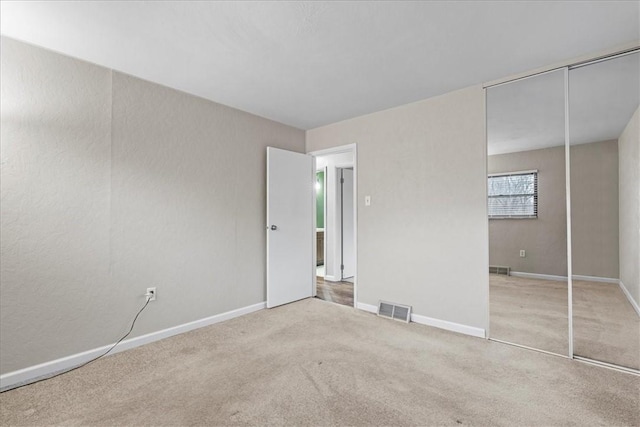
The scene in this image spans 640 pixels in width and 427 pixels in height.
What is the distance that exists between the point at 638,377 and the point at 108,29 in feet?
13.9

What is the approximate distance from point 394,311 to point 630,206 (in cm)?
214

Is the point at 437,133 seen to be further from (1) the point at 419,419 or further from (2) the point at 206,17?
(1) the point at 419,419

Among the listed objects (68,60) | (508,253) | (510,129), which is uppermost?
(68,60)

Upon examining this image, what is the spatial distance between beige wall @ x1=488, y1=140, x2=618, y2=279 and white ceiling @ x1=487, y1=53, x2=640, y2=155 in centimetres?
10

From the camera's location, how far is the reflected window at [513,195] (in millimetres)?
2547

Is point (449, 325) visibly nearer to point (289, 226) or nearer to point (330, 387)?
point (330, 387)

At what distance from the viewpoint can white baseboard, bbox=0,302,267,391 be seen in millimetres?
1984

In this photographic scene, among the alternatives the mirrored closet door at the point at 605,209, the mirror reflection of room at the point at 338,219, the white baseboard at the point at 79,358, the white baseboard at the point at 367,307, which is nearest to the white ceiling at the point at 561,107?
the mirrored closet door at the point at 605,209

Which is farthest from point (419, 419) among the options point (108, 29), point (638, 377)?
point (108, 29)

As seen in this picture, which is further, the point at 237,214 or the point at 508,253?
the point at 237,214

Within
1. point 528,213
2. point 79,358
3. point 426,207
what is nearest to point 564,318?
point 528,213

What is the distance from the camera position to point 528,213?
2.57 metres

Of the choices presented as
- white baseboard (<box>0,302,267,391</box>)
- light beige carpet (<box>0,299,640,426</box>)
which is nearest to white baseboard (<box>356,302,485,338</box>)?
light beige carpet (<box>0,299,640,426</box>)

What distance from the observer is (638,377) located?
201 centimetres
